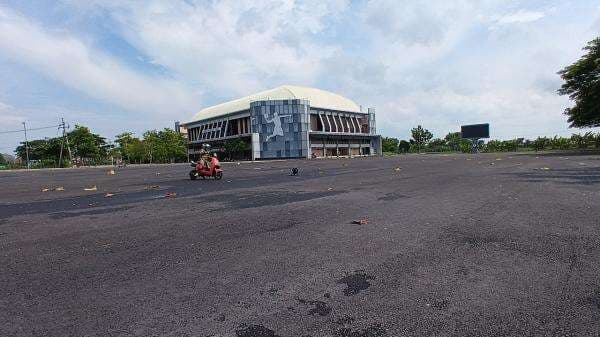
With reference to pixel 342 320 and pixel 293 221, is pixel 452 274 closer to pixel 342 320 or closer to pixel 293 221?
pixel 342 320

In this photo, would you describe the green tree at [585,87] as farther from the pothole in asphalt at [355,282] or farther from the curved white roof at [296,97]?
the curved white roof at [296,97]

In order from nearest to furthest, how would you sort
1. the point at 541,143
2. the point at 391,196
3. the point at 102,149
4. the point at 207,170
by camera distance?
1. the point at 391,196
2. the point at 207,170
3. the point at 541,143
4. the point at 102,149

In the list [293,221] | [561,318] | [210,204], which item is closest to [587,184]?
[293,221]

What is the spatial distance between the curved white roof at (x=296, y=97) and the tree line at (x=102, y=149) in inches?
689

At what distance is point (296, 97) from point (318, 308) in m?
91.1

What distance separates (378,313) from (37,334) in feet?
9.35

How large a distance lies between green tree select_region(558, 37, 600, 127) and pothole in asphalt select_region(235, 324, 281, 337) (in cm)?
5234

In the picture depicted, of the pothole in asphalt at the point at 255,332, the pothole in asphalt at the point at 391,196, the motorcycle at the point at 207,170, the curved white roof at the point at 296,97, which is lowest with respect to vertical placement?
the pothole in asphalt at the point at 255,332

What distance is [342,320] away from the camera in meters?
2.96

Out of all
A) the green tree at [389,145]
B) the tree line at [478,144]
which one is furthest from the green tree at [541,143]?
the green tree at [389,145]

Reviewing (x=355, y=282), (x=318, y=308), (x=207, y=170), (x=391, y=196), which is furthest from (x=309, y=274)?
(x=207, y=170)

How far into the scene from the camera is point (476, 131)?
315 ft

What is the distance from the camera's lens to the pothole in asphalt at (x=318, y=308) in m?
3.11

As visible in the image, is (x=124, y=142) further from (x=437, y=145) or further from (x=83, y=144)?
(x=437, y=145)
